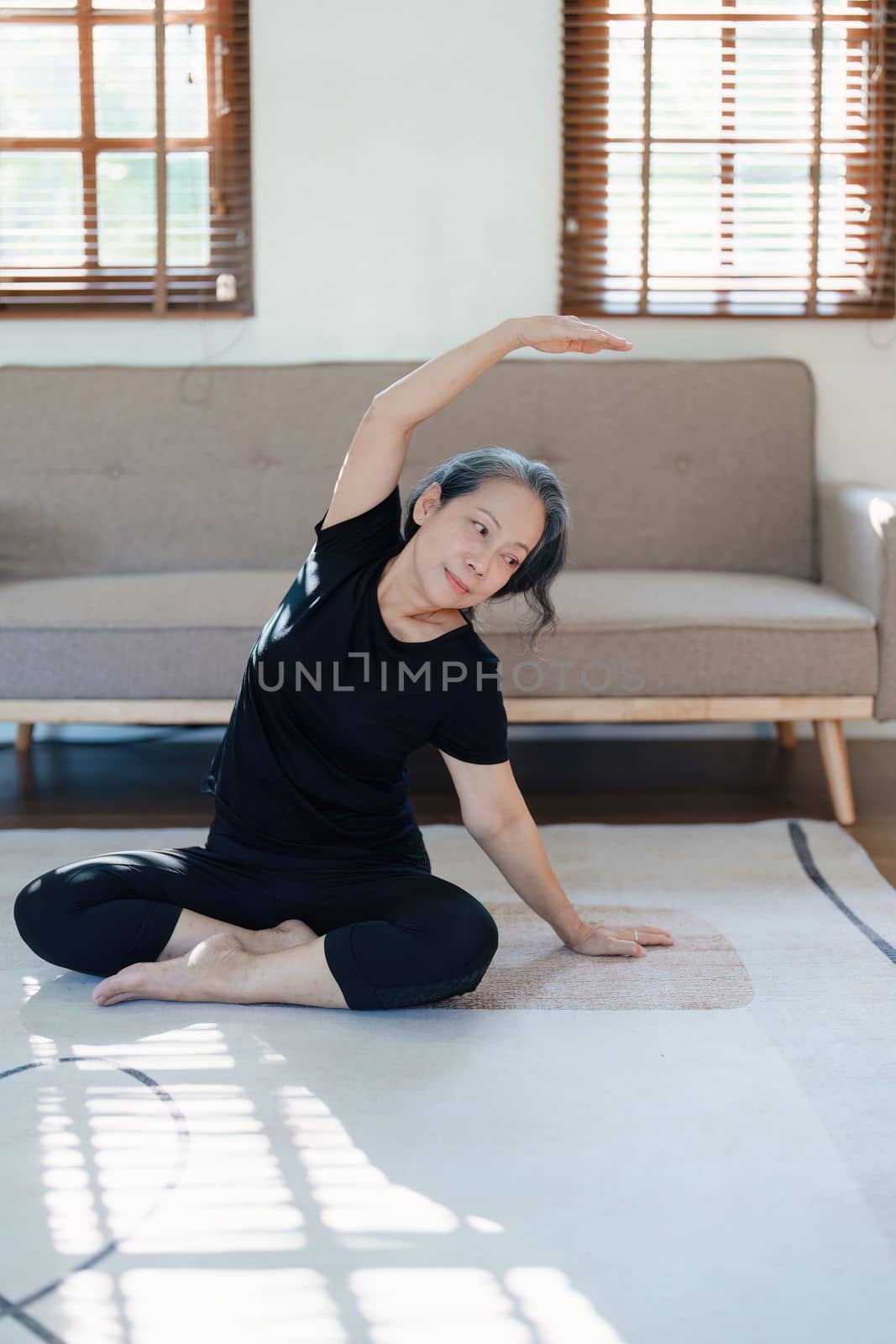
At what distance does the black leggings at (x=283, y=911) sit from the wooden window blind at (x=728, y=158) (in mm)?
1819

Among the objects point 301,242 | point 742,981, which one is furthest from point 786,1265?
point 301,242

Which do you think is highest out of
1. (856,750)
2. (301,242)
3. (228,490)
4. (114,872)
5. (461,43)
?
(461,43)

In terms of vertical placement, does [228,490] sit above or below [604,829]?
above

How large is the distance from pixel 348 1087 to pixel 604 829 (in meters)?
1.05

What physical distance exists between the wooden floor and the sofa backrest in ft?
1.43

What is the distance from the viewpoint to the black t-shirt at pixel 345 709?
59.3 inches

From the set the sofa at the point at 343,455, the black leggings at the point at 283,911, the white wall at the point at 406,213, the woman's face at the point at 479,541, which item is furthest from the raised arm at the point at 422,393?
the white wall at the point at 406,213

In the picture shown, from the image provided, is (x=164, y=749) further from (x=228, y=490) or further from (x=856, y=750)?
(x=856, y=750)

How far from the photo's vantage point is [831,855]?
2123mm

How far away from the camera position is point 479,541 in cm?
141

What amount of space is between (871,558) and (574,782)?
2.52ft

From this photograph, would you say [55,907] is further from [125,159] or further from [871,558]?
[125,159]

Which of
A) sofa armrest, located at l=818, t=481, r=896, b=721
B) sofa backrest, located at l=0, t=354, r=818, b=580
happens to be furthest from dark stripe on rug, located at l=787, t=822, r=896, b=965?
sofa backrest, located at l=0, t=354, r=818, b=580

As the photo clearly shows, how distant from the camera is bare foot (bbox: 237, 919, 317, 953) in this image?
1.53 meters
